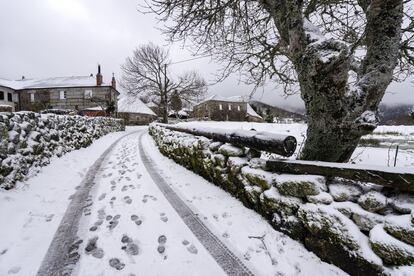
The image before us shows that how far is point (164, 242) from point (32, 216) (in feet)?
6.51

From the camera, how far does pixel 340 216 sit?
187 centimetres

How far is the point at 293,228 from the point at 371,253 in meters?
0.76

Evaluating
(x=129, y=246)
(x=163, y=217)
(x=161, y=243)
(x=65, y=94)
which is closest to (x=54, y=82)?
(x=65, y=94)

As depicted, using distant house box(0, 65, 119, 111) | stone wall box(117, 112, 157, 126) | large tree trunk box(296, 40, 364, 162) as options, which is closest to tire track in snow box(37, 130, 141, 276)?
large tree trunk box(296, 40, 364, 162)

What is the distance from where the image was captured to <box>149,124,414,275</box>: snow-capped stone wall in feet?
5.12

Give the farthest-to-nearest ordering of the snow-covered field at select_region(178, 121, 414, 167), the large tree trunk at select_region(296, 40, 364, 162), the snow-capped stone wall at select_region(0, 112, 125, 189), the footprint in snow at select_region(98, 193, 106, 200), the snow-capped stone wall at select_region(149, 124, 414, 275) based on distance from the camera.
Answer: the snow-covered field at select_region(178, 121, 414, 167), the snow-capped stone wall at select_region(0, 112, 125, 189), the footprint in snow at select_region(98, 193, 106, 200), the large tree trunk at select_region(296, 40, 364, 162), the snow-capped stone wall at select_region(149, 124, 414, 275)

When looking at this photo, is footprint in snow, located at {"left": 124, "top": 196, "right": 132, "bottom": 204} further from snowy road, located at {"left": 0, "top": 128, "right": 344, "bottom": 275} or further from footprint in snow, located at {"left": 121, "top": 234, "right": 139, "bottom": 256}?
footprint in snow, located at {"left": 121, "top": 234, "right": 139, "bottom": 256}

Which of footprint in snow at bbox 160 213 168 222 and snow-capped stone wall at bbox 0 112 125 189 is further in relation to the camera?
snow-capped stone wall at bbox 0 112 125 189

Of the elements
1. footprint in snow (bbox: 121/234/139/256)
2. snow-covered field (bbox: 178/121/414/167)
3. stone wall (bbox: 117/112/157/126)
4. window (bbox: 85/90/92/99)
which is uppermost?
window (bbox: 85/90/92/99)

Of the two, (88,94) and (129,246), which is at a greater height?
(88,94)

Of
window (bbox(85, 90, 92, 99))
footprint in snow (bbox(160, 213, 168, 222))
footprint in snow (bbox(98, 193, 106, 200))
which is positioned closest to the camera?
footprint in snow (bbox(160, 213, 168, 222))

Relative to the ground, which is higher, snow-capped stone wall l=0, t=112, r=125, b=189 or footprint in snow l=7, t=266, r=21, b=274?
snow-capped stone wall l=0, t=112, r=125, b=189

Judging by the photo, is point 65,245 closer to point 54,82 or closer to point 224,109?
point 54,82

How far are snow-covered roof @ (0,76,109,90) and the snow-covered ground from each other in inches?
1368
